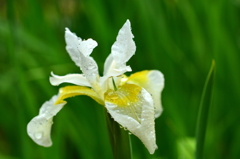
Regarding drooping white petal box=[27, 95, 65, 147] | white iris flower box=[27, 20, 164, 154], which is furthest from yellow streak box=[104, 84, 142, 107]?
drooping white petal box=[27, 95, 65, 147]

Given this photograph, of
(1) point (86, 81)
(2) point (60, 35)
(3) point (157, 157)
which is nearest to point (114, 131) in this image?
(1) point (86, 81)

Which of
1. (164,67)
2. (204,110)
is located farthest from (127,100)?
(164,67)

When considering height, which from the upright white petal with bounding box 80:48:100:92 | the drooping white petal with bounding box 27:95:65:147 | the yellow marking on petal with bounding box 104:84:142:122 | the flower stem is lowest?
the flower stem

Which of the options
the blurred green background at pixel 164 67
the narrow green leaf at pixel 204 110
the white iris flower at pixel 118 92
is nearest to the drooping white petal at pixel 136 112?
the white iris flower at pixel 118 92

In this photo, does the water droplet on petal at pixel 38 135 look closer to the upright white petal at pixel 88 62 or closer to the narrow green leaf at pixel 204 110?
the upright white petal at pixel 88 62

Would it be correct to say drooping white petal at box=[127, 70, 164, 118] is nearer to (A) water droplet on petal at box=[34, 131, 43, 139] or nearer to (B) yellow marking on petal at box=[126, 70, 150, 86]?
(B) yellow marking on petal at box=[126, 70, 150, 86]
